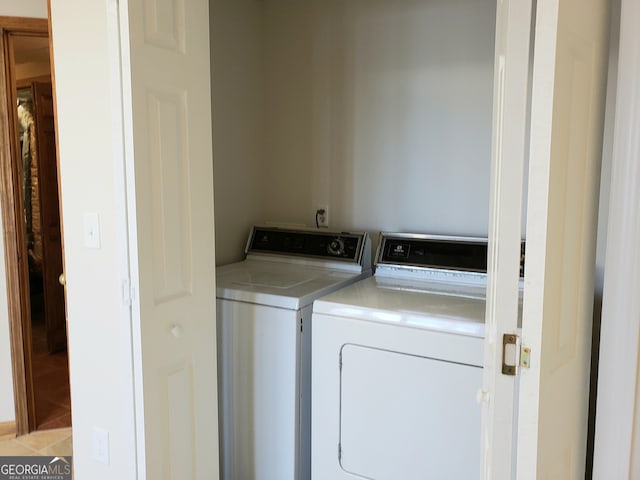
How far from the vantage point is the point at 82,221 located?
1856mm

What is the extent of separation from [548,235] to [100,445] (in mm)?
1755

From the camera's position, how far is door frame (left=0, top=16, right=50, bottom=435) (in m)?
2.54

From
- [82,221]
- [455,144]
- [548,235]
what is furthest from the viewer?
[455,144]

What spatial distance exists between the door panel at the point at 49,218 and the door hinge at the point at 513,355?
3613 millimetres

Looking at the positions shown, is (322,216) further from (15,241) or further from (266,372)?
(15,241)

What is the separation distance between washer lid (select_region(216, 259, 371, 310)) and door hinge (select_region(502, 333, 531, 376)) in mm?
1017

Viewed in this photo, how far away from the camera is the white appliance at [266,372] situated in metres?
1.97

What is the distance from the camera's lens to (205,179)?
1785 millimetres

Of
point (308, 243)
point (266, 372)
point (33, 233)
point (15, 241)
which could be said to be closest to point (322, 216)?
point (308, 243)

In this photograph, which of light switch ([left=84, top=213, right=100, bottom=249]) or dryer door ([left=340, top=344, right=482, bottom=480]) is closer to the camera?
dryer door ([left=340, top=344, right=482, bottom=480])

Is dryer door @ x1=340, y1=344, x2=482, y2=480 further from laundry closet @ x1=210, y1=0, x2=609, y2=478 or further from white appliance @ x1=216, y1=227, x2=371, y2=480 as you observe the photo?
laundry closet @ x1=210, y1=0, x2=609, y2=478

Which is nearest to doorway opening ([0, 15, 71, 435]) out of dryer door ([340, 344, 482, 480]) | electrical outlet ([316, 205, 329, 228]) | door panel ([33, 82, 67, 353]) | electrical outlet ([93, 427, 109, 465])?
door panel ([33, 82, 67, 353])

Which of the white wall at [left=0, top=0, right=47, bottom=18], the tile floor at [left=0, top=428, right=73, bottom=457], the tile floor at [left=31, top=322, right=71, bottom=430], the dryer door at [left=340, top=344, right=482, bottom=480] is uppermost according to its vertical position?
the white wall at [left=0, top=0, right=47, bottom=18]

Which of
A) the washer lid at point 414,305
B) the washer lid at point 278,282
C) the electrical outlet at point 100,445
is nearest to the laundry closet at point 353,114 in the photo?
the washer lid at point 278,282
